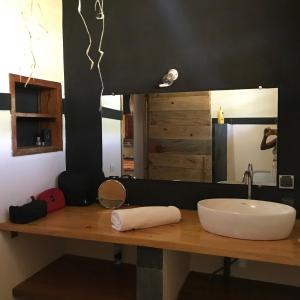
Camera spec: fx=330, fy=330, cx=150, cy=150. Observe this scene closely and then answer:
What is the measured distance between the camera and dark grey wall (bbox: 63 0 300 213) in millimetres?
1929

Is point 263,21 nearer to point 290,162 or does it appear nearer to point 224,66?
point 224,66

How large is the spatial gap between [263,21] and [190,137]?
0.81m

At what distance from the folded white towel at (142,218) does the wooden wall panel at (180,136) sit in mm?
382

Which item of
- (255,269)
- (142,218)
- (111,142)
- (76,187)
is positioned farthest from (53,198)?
(255,269)

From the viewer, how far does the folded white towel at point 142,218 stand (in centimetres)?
172

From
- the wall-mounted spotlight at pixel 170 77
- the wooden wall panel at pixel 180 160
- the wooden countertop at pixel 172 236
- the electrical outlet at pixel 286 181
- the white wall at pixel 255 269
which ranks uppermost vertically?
the wall-mounted spotlight at pixel 170 77

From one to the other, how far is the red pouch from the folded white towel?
0.54m

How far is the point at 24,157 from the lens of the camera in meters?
2.05

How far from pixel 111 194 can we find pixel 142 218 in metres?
0.52

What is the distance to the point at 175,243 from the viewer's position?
156 centimetres

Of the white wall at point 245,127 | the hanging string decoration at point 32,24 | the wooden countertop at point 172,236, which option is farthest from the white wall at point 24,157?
the white wall at point 245,127

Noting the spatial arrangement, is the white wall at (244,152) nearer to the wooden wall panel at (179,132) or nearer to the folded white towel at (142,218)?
the wooden wall panel at (179,132)

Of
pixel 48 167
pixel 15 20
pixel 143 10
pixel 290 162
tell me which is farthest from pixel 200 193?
pixel 15 20

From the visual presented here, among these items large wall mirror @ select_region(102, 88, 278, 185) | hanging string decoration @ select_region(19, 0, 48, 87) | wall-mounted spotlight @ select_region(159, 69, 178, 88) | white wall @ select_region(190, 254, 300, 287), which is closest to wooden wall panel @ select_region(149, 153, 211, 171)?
large wall mirror @ select_region(102, 88, 278, 185)
